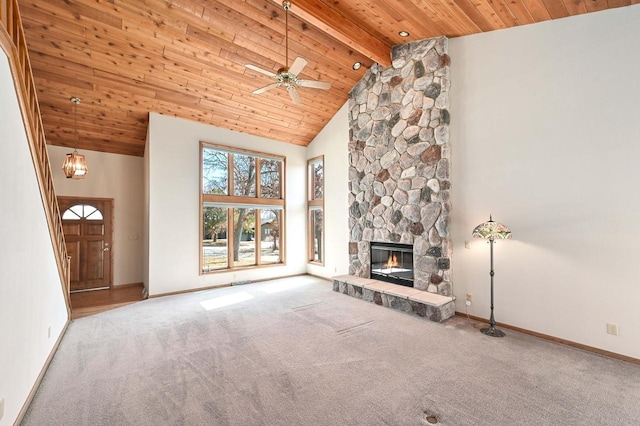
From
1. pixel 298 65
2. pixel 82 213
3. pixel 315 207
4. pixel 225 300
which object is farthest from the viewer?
pixel 315 207

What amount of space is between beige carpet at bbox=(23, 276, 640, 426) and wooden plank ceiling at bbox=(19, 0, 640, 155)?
3.77 m

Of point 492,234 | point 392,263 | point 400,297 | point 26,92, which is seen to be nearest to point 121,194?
point 26,92

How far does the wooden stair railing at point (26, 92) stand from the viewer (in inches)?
90.1

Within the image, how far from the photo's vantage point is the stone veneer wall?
477 cm

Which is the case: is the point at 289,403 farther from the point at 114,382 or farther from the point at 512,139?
the point at 512,139

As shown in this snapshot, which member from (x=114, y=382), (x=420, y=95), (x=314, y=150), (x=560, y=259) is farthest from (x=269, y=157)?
(x=560, y=259)

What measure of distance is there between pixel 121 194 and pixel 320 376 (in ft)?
20.9

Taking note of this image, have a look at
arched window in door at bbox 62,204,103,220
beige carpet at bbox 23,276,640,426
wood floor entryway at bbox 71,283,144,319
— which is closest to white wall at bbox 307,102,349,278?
beige carpet at bbox 23,276,640,426

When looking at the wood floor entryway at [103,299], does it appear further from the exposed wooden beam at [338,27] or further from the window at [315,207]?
the exposed wooden beam at [338,27]

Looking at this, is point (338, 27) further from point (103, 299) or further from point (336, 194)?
point (103, 299)

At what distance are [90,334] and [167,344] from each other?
4.16ft

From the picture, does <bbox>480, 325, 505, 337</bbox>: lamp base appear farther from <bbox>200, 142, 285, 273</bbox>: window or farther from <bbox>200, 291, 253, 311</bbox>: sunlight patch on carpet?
<bbox>200, 142, 285, 273</bbox>: window

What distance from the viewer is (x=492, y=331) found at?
388cm

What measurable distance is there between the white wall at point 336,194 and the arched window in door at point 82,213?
5259mm
